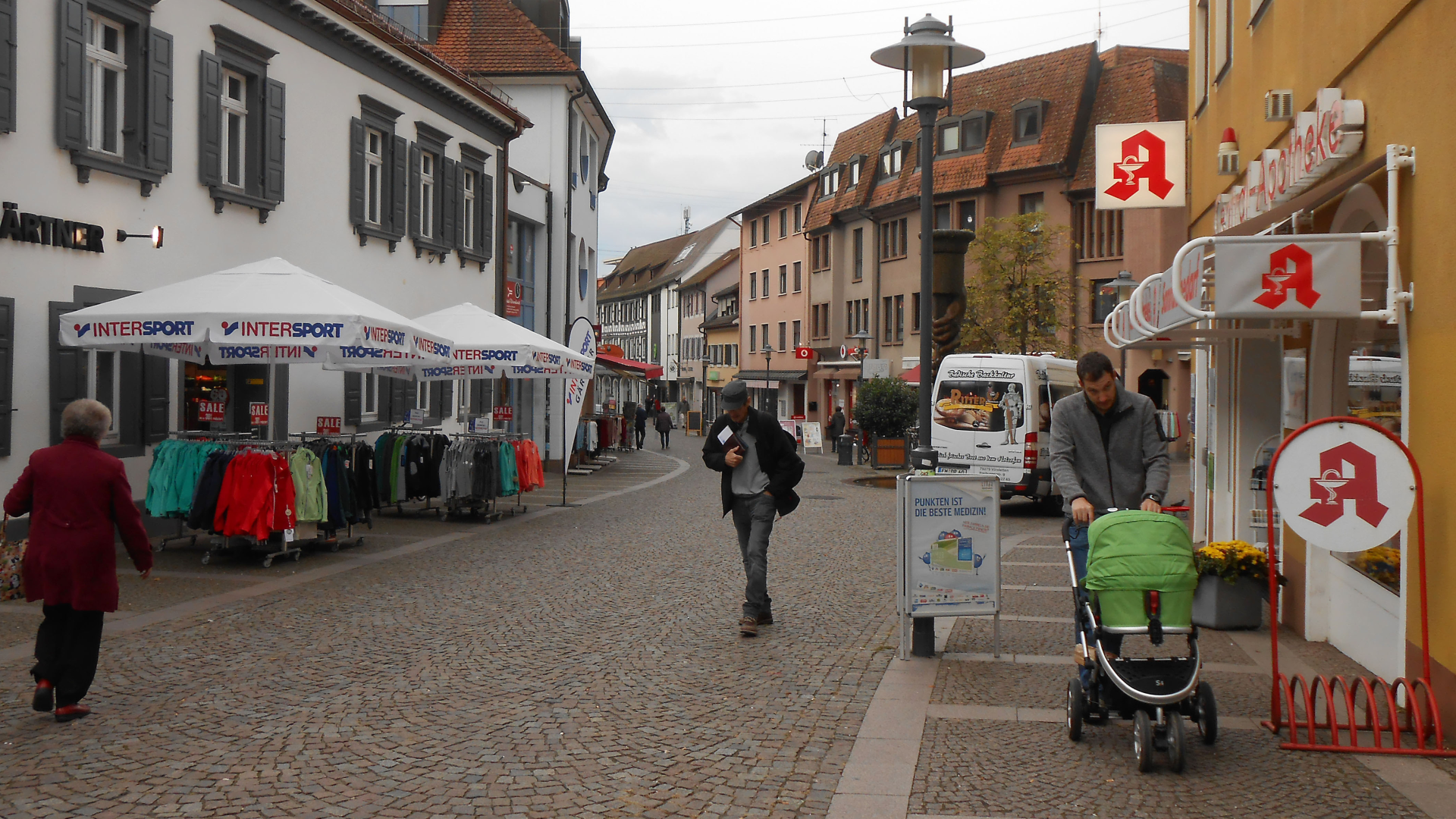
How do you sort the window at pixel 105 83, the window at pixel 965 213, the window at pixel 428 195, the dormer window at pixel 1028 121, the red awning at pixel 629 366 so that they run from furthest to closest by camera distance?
the window at pixel 965 213 < the dormer window at pixel 1028 121 < the red awning at pixel 629 366 < the window at pixel 428 195 < the window at pixel 105 83

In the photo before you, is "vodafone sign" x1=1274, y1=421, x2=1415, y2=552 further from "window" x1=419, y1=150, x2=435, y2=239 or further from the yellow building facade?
"window" x1=419, y1=150, x2=435, y2=239

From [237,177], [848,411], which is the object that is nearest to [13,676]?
[237,177]

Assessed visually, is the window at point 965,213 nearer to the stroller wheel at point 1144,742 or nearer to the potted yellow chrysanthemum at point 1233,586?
the potted yellow chrysanthemum at point 1233,586

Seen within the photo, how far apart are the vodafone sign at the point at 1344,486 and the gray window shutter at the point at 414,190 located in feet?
56.2

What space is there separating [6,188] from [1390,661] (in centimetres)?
1174

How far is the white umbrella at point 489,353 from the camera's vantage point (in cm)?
1667

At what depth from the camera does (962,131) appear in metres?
47.1

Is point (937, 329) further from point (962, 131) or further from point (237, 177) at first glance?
point (962, 131)

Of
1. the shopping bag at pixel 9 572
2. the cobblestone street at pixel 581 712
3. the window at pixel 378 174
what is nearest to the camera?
the cobblestone street at pixel 581 712

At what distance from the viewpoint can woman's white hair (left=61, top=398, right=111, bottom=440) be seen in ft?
20.6

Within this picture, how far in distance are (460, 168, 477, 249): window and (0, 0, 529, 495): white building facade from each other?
659 millimetres

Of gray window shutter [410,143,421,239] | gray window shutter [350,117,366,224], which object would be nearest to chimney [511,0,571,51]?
gray window shutter [410,143,421,239]

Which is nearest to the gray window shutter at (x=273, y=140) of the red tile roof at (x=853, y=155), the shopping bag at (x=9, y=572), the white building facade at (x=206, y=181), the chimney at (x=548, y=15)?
the white building facade at (x=206, y=181)

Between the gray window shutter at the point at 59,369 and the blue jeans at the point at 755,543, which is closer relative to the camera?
the blue jeans at the point at 755,543
